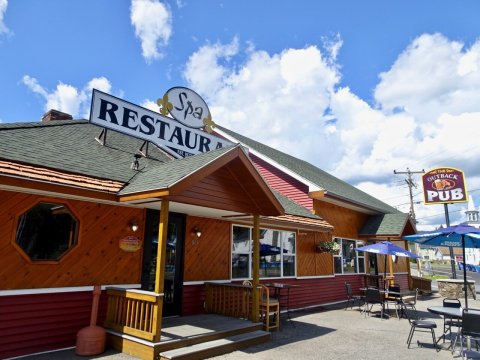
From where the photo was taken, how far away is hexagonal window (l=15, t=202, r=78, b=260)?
6398 mm

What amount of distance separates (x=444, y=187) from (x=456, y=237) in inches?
556

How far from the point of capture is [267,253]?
38.5 ft

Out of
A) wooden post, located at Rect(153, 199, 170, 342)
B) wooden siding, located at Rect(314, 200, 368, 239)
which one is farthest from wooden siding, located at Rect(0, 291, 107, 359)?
wooden siding, located at Rect(314, 200, 368, 239)

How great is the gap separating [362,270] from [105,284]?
13228mm

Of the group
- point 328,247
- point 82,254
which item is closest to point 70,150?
point 82,254

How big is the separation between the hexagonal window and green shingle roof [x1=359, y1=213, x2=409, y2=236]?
544 inches

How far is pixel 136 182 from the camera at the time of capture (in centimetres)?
719

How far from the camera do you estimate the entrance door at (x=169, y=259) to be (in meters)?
8.18

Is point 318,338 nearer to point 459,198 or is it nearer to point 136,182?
point 136,182

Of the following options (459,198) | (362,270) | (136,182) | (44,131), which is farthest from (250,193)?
(459,198)

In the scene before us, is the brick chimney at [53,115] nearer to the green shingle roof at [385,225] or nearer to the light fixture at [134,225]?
the light fixture at [134,225]

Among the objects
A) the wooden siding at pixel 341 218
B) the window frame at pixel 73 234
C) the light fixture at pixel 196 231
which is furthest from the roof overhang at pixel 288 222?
the window frame at pixel 73 234

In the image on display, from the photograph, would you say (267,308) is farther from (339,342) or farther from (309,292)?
(309,292)

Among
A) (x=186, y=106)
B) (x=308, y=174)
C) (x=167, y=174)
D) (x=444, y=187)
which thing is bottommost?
(x=167, y=174)
